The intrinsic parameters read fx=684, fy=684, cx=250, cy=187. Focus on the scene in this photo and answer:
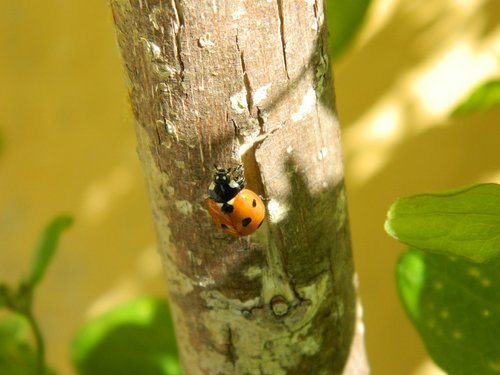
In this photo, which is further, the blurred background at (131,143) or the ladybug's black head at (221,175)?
the blurred background at (131,143)

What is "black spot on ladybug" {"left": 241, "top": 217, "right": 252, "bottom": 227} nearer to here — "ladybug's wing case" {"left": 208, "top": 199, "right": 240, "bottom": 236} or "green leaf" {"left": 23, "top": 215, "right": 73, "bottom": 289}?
"ladybug's wing case" {"left": 208, "top": 199, "right": 240, "bottom": 236}

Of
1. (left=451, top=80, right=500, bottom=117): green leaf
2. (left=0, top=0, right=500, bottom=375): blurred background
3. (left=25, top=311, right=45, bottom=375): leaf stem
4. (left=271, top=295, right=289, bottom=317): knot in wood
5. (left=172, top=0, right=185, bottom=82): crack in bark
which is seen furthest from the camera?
(left=0, top=0, right=500, bottom=375): blurred background

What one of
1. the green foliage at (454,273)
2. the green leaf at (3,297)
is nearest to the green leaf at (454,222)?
the green foliage at (454,273)

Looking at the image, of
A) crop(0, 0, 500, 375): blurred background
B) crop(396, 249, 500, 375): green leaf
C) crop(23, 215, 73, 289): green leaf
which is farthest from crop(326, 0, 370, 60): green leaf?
crop(23, 215, 73, 289): green leaf

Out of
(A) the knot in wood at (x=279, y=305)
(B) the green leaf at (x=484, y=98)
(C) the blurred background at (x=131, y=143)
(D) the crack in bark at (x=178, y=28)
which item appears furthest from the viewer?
(C) the blurred background at (x=131, y=143)

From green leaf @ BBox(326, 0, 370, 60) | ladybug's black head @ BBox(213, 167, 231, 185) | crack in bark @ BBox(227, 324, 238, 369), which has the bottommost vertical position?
crack in bark @ BBox(227, 324, 238, 369)

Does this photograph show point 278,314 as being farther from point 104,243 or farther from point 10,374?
point 104,243

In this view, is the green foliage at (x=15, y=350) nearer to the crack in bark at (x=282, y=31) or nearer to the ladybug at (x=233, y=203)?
the ladybug at (x=233, y=203)

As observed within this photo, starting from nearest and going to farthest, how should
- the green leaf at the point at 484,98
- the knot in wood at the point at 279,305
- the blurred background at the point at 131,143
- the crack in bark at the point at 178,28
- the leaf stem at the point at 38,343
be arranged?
the crack in bark at the point at 178,28 < the knot in wood at the point at 279,305 < the green leaf at the point at 484,98 < the leaf stem at the point at 38,343 < the blurred background at the point at 131,143
